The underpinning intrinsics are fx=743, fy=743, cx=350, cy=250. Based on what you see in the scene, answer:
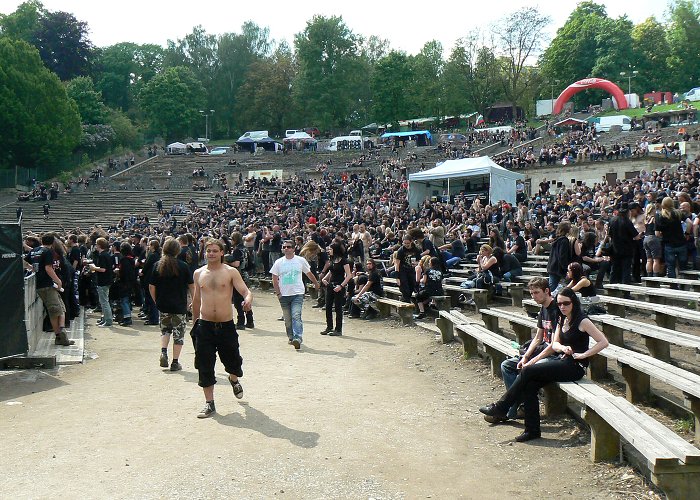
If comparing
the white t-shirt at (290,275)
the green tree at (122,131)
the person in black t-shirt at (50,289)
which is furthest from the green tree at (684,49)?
the person in black t-shirt at (50,289)

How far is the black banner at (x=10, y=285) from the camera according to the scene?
8578 mm

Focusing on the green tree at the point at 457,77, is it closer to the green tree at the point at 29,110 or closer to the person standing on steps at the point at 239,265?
the green tree at the point at 29,110

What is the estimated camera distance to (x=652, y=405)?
6.56 meters

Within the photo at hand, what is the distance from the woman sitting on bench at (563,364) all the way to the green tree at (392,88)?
69001 millimetres

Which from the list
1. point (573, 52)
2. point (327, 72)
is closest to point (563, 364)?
point (327, 72)

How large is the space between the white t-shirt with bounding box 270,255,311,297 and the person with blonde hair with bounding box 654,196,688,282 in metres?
5.61

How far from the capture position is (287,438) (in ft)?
20.2

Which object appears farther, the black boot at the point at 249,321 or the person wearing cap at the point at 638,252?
the black boot at the point at 249,321

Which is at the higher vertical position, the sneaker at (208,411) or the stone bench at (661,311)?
the stone bench at (661,311)

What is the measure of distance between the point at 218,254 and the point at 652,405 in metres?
4.24

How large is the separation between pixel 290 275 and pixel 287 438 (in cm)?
509

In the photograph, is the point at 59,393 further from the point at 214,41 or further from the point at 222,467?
the point at 214,41

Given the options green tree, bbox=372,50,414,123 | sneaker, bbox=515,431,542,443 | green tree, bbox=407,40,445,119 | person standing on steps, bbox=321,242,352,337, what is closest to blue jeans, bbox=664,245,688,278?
person standing on steps, bbox=321,242,352,337

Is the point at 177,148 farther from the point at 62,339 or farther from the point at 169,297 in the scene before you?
the point at 169,297
